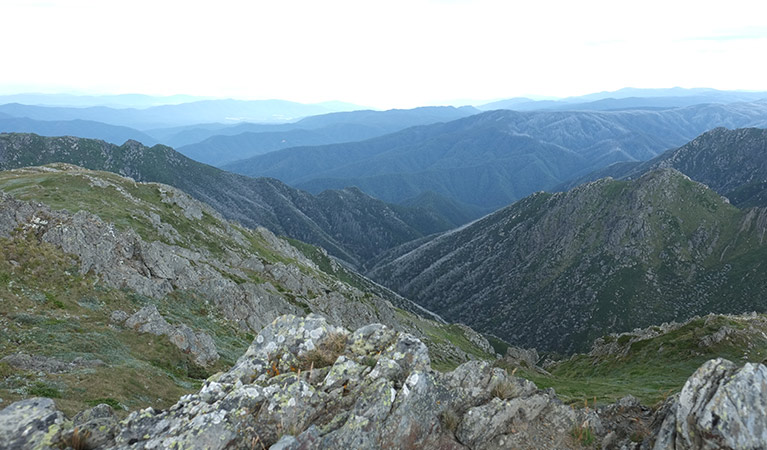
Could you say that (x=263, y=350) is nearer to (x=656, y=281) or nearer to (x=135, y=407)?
(x=135, y=407)

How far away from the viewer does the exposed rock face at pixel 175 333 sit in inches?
1259

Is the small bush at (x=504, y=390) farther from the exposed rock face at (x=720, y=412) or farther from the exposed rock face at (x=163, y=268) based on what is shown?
the exposed rock face at (x=163, y=268)

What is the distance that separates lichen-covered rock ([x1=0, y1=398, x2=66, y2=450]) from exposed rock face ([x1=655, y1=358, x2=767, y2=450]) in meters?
20.0

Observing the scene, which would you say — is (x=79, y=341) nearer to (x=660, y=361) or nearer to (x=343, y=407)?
(x=343, y=407)

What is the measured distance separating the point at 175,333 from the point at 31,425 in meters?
20.6

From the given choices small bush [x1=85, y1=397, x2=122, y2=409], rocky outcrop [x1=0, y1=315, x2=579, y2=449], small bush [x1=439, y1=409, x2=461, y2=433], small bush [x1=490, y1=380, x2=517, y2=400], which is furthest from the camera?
small bush [x1=85, y1=397, x2=122, y2=409]

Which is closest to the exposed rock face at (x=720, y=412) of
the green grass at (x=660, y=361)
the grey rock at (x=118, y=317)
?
the grey rock at (x=118, y=317)

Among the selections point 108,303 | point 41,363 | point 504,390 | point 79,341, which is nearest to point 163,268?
point 108,303

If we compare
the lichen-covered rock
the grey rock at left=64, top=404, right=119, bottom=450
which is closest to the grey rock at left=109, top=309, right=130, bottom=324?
the lichen-covered rock

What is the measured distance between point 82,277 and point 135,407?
22705 mm

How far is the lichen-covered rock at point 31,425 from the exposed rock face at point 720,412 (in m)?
20.0

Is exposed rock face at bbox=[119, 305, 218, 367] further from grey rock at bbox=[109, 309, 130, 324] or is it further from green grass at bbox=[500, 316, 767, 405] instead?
green grass at bbox=[500, 316, 767, 405]

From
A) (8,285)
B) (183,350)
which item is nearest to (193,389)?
(183,350)

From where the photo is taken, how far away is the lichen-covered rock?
1259cm
